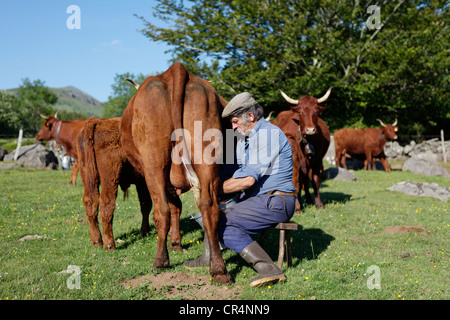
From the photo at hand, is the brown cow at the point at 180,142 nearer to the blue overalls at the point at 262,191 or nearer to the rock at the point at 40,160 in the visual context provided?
the blue overalls at the point at 262,191

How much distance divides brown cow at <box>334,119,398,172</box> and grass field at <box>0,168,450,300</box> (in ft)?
38.3

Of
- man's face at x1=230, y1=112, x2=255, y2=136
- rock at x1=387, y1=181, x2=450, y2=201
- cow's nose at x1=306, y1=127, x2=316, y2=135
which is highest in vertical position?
cow's nose at x1=306, y1=127, x2=316, y2=135

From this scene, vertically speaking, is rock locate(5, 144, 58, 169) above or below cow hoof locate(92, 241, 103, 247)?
above

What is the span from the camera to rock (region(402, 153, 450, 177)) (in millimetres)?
18469

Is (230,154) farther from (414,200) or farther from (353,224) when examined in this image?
(414,200)

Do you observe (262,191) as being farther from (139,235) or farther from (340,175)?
(340,175)

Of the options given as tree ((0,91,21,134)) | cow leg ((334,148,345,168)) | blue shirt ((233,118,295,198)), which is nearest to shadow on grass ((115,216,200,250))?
blue shirt ((233,118,295,198))

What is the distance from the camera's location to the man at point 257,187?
14.5ft

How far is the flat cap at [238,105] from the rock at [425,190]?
888 centimetres

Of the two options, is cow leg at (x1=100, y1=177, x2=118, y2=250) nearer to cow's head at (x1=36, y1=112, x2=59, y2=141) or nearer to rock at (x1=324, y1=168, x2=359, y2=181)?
cow's head at (x1=36, y1=112, x2=59, y2=141)

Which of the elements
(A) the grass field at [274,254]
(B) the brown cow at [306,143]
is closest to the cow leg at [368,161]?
(A) the grass field at [274,254]

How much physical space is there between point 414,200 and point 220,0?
23027 mm
